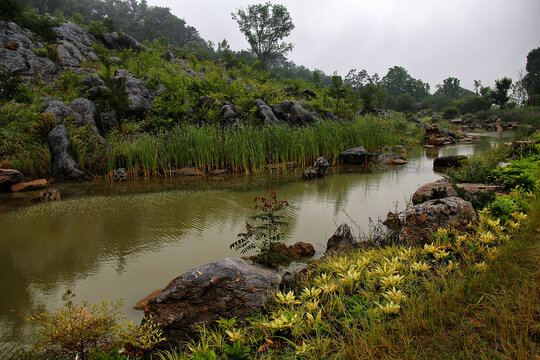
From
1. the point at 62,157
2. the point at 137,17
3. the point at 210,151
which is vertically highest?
the point at 137,17

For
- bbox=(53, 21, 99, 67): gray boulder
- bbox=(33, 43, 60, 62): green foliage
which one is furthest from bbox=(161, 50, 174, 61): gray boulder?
bbox=(33, 43, 60, 62): green foliage

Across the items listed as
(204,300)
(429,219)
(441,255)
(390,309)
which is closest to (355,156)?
(429,219)

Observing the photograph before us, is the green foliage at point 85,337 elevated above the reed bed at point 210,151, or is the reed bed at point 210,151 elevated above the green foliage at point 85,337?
the reed bed at point 210,151

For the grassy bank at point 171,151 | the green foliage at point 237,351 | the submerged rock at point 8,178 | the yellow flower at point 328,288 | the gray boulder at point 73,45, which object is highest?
the gray boulder at point 73,45

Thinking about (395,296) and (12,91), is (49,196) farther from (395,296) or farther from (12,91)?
(12,91)

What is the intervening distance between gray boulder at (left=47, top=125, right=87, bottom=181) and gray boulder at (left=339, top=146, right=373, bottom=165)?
869cm

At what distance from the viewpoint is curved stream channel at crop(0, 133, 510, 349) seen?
10.1 ft

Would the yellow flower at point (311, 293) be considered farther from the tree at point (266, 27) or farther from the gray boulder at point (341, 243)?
the tree at point (266, 27)

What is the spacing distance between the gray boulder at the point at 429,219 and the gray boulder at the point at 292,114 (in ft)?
40.8

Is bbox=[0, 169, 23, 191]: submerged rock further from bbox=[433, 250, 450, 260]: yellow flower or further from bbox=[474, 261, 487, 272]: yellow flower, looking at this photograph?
bbox=[474, 261, 487, 272]: yellow flower

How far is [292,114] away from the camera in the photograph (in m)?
16.0

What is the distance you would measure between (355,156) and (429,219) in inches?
321

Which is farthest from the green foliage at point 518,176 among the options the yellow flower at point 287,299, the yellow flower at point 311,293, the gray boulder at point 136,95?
the gray boulder at point 136,95

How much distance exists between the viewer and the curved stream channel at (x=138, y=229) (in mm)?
3072
